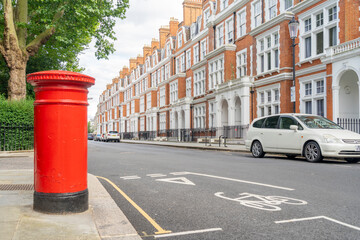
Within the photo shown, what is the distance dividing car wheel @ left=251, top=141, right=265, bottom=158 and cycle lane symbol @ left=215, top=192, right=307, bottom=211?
825 centimetres

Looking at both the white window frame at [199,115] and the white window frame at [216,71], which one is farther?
the white window frame at [199,115]

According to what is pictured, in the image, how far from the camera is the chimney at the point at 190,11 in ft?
137

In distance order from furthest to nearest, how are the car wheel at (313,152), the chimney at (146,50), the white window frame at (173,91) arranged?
1. the chimney at (146,50)
2. the white window frame at (173,91)
3. the car wheel at (313,152)

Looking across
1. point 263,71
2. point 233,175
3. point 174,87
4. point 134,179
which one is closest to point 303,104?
point 263,71

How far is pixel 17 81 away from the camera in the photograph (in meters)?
16.2

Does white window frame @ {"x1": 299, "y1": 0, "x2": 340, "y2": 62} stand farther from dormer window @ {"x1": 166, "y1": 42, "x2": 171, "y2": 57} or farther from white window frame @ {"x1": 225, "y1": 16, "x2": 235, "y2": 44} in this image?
dormer window @ {"x1": 166, "y1": 42, "x2": 171, "y2": 57}

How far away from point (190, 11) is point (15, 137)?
32874 mm

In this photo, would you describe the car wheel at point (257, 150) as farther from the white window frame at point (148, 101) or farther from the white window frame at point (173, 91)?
the white window frame at point (148, 101)

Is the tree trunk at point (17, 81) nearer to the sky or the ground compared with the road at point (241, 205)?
nearer to the sky

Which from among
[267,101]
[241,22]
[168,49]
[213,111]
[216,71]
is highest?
[168,49]

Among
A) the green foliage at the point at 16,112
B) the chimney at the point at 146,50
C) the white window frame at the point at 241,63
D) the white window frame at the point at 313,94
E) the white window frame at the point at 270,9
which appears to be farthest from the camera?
the chimney at the point at 146,50

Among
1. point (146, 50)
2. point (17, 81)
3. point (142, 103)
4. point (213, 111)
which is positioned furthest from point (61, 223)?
point (146, 50)

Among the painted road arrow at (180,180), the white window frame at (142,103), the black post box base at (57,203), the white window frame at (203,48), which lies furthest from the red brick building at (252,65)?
the black post box base at (57,203)

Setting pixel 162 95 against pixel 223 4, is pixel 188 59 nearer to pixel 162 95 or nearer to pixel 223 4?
pixel 162 95
